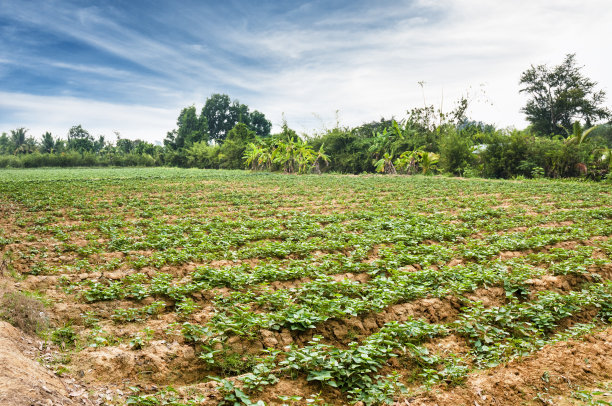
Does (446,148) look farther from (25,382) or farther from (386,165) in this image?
(25,382)

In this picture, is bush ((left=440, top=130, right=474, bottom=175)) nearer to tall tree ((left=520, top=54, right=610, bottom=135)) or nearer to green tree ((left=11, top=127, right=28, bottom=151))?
tall tree ((left=520, top=54, right=610, bottom=135))

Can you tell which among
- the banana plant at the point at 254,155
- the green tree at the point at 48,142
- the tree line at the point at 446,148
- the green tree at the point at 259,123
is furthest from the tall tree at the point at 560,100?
the green tree at the point at 48,142

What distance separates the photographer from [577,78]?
37938 millimetres

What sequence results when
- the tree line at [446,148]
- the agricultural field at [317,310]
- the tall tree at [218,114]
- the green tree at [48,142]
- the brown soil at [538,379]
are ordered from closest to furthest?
the brown soil at [538,379] → the agricultural field at [317,310] → the tree line at [446,148] → the green tree at [48,142] → the tall tree at [218,114]

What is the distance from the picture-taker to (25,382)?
277 centimetres

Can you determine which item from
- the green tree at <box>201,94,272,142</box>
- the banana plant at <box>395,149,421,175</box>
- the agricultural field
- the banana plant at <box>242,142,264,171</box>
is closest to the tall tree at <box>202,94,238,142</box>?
the green tree at <box>201,94,272,142</box>

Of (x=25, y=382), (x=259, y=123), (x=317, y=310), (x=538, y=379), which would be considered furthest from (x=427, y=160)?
(x=259, y=123)

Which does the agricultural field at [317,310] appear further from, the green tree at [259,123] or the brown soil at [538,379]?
the green tree at [259,123]

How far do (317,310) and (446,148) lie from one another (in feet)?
86.0

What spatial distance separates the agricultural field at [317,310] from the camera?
344cm

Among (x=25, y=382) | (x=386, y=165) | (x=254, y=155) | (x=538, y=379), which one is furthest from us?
(x=254, y=155)

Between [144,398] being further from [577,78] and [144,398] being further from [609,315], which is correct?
[577,78]

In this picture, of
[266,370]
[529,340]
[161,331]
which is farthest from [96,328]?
[529,340]

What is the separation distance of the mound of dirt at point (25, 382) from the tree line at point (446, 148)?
24.2m
